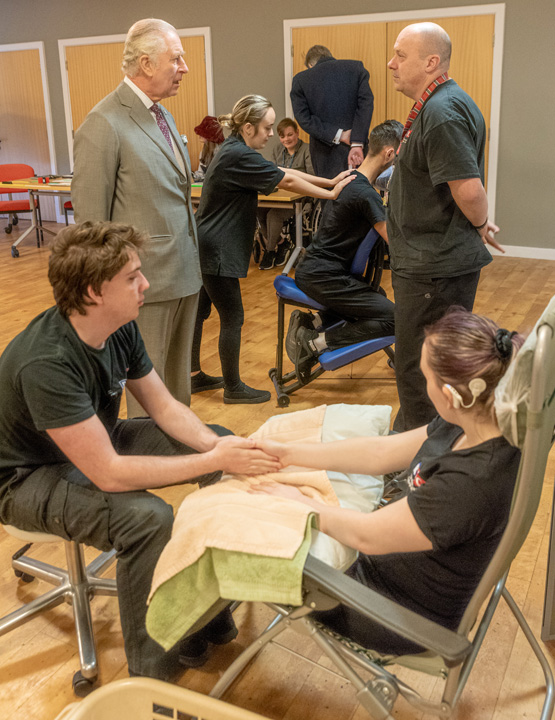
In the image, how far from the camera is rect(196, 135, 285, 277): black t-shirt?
10.6 ft

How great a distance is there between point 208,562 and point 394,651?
0.41 m

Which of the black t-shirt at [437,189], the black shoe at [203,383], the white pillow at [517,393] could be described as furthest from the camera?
the black shoe at [203,383]

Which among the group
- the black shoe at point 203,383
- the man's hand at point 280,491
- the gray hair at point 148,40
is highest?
the gray hair at point 148,40

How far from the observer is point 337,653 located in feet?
4.56

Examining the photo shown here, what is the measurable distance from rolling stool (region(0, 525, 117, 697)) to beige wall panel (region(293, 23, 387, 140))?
596 centimetres

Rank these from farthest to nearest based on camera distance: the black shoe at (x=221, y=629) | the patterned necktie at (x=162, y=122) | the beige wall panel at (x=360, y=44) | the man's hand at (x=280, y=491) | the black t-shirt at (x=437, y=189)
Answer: the beige wall panel at (x=360, y=44)
the patterned necktie at (x=162, y=122)
the black t-shirt at (x=437, y=189)
the black shoe at (x=221, y=629)
the man's hand at (x=280, y=491)

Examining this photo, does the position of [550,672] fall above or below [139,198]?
below

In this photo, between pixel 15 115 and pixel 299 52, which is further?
pixel 15 115

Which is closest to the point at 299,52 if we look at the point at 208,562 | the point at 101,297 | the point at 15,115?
the point at 15,115

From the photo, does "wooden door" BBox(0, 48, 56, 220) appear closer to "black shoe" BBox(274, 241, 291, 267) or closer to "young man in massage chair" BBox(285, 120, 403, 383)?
"black shoe" BBox(274, 241, 291, 267)

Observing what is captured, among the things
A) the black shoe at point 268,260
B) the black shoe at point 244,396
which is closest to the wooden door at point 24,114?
the black shoe at point 268,260

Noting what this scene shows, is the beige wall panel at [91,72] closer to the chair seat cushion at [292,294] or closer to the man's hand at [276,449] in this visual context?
the chair seat cushion at [292,294]

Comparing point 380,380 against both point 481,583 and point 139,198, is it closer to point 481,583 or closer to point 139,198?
point 139,198

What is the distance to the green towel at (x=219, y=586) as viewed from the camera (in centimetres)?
129
